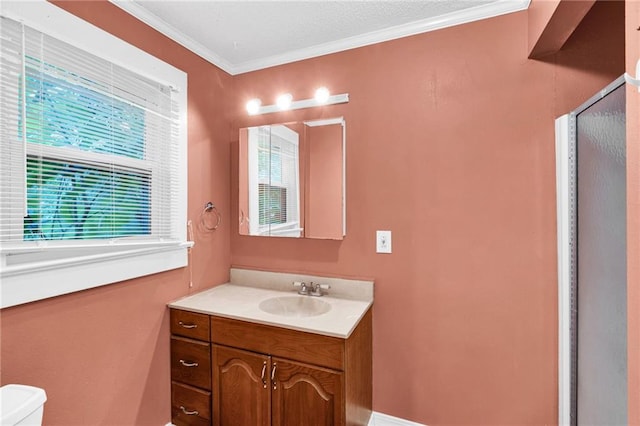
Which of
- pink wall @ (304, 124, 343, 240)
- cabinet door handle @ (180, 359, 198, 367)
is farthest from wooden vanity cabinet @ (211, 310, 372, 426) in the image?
pink wall @ (304, 124, 343, 240)

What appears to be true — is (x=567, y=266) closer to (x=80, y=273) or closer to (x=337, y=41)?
(x=337, y=41)

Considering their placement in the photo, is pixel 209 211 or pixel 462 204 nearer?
pixel 462 204

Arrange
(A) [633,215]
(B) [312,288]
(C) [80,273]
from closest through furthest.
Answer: (A) [633,215]
(C) [80,273]
(B) [312,288]

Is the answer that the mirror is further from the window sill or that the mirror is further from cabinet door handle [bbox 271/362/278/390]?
cabinet door handle [bbox 271/362/278/390]

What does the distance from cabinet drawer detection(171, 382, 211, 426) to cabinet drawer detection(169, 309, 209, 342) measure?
1.02 feet

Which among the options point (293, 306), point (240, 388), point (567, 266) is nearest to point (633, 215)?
point (567, 266)

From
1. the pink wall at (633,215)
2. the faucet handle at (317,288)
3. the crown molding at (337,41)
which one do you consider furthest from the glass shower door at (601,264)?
the faucet handle at (317,288)

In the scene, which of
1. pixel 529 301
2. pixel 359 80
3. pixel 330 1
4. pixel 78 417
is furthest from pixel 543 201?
pixel 78 417

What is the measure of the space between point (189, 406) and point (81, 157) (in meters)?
1.47

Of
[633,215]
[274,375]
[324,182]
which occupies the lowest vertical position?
[274,375]

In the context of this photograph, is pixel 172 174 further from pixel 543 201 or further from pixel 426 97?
pixel 543 201

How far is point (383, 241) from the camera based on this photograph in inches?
72.4

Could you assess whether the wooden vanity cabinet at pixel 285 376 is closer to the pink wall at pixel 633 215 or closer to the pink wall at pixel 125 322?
the pink wall at pixel 125 322

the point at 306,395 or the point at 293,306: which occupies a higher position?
the point at 293,306
